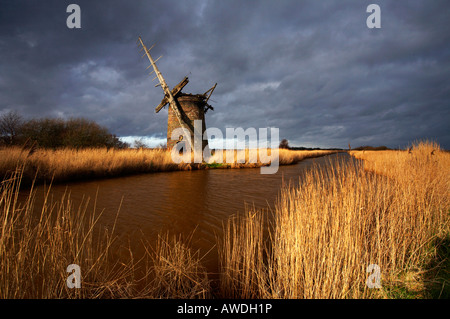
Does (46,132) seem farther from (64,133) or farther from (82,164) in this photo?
(82,164)

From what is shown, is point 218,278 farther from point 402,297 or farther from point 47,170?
point 47,170

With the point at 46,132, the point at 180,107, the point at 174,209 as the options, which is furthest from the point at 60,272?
the point at 46,132

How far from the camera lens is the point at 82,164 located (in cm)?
972

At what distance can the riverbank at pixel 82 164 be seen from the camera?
7.84 metres

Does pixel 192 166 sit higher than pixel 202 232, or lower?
higher

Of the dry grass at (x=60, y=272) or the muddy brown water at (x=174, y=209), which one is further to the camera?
the muddy brown water at (x=174, y=209)

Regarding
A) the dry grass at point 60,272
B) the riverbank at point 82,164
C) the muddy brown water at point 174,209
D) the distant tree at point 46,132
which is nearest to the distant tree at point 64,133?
the distant tree at point 46,132

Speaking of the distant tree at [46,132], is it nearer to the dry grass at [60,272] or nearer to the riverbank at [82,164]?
the riverbank at [82,164]

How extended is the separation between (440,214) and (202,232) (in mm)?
4451

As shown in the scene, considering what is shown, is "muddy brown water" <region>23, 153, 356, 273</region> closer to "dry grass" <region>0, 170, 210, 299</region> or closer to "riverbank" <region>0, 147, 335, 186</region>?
"dry grass" <region>0, 170, 210, 299</region>

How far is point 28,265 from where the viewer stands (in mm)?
1944

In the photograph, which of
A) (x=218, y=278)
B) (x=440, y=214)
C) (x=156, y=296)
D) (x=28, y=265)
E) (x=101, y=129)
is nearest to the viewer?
(x=28, y=265)

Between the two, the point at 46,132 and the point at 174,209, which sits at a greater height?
the point at 46,132
